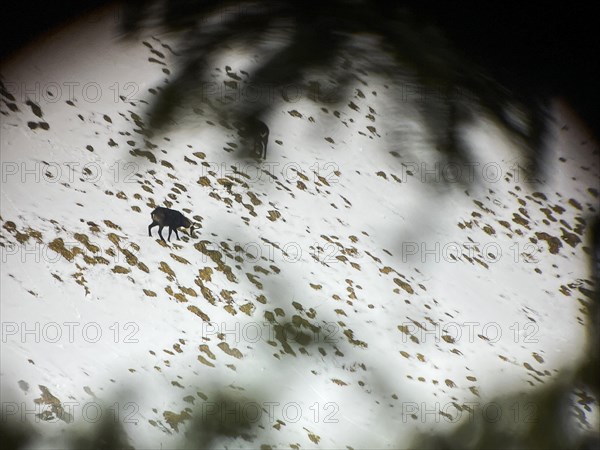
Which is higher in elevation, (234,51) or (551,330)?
(234,51)

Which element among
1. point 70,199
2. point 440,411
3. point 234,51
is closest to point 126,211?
point 70,199

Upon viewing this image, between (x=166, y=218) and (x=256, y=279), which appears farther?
(x=166, y=218)

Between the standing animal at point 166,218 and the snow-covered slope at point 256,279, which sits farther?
the standing animal at point 166,218

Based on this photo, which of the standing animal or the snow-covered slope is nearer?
the snow-covered slope

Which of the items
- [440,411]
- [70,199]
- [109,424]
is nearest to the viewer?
[109,424]

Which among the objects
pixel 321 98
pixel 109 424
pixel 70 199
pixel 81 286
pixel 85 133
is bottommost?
pixel 81 286

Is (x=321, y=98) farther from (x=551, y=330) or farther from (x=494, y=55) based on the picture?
(x=551, y=330)

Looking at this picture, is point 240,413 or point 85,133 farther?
point 85,133

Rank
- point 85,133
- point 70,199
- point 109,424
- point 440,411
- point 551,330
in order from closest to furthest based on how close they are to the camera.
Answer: point 109,424
point 440,411
point 551,330
point 70,199
point 85,133
